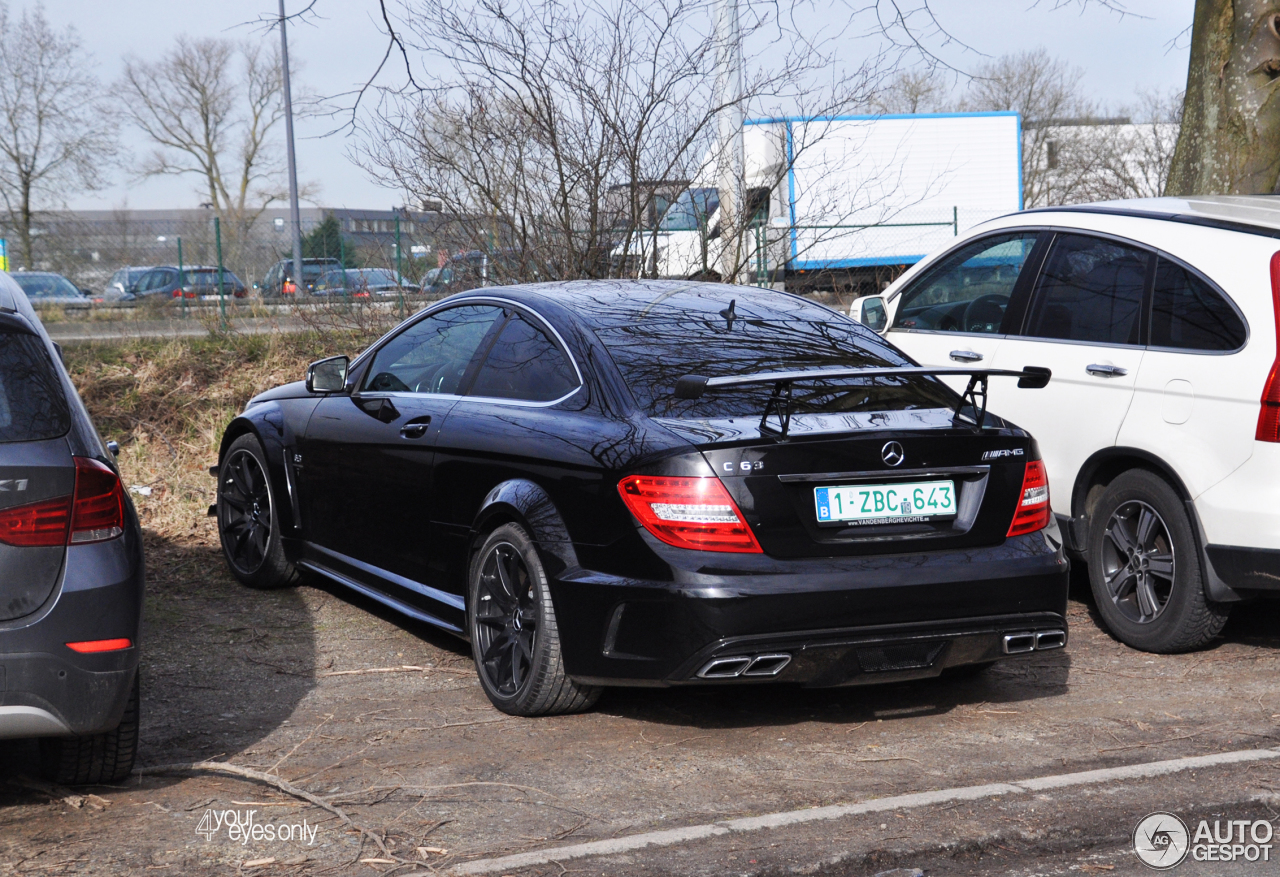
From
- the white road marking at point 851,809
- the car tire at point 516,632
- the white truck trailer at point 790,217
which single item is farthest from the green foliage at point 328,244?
the white road marking at point 851,809

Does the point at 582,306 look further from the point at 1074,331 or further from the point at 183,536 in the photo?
the point at 183,536

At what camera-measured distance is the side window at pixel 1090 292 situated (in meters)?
5.60

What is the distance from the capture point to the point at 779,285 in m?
11.8

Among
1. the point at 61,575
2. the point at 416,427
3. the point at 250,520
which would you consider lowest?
the point at 250,520

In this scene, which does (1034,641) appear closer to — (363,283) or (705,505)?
(705,505)

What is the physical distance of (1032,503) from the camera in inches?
174

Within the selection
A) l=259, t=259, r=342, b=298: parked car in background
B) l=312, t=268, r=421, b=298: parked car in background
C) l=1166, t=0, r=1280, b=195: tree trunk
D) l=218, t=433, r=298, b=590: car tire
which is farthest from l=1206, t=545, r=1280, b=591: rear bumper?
l=259, t=259, r=342, b=298: parked car in background

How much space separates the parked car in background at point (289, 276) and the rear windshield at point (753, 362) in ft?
28.6

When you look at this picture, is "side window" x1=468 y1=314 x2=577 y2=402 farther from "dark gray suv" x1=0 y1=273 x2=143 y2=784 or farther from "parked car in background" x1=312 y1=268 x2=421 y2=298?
"parked car in background" x1=312 y1=268 x2=421 y2=298

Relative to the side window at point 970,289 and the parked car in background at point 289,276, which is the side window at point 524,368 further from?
the parked car in background at point 289,276

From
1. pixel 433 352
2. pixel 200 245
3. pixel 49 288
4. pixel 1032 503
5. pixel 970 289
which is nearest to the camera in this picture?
pixel 1032 503

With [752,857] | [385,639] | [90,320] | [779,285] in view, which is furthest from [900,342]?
[90,320]

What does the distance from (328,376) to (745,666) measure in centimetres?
287

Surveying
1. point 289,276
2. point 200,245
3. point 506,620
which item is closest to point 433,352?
point 506,620
